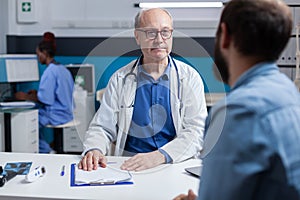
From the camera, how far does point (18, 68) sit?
4.90 m

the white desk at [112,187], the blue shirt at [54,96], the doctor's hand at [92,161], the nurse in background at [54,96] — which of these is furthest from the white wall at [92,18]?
the white desk at [112,187]

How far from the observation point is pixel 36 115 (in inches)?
173

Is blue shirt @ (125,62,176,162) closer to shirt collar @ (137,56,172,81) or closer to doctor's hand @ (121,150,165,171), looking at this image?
shirt collar @ (137,56,172,81)

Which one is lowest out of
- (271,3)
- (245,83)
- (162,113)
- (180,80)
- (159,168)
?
(159,168)

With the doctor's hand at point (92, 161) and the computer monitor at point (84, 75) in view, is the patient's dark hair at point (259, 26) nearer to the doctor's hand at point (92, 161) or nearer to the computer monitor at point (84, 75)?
the doctor's hand at point (92, 161)

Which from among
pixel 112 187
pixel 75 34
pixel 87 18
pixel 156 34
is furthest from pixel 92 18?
pixel 112 187

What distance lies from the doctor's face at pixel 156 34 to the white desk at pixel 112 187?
1.63 ft

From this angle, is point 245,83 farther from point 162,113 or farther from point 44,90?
point 44,90

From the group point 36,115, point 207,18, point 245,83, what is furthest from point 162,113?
point 207,18

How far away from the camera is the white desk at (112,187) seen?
141 cm

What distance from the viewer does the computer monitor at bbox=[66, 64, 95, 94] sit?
16.4ft

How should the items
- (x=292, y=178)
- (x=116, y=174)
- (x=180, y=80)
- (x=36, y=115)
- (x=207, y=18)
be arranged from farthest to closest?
1. (x=207, y=18)
2. (x=36, y=115)
3. (x=180, y=80)
4. (x=116, y=174)
5. (x=292, y=178)

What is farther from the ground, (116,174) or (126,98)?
(126,98)

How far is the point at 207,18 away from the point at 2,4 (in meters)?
2.41
